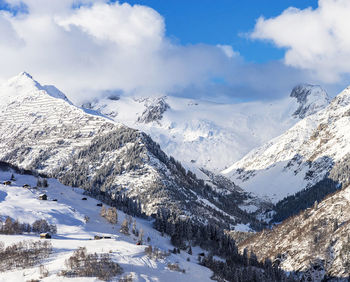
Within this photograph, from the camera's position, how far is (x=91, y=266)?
376 ft

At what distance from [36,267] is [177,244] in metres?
88.2

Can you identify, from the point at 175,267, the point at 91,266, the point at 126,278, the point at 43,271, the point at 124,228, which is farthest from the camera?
the point at 124,228

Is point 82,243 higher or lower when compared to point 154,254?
lower

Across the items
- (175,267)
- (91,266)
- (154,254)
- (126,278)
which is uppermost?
(154,254)

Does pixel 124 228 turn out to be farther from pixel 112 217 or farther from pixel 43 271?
pixel 43 271

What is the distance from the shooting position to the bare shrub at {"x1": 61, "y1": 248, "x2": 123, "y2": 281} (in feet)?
362

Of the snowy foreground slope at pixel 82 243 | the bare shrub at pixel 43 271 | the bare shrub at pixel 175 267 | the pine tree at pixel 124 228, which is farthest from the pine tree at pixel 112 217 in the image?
the bare shrub at pixel 43 271

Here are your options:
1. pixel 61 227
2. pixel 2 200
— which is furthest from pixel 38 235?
pixel 2 200

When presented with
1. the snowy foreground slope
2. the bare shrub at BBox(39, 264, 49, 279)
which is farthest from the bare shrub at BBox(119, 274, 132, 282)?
the bare shrub at BBox(39, 264, 49, 279)

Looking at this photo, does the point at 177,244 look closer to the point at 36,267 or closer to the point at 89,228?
the point at 89,228

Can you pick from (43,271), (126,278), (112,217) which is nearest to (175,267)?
(126,278)

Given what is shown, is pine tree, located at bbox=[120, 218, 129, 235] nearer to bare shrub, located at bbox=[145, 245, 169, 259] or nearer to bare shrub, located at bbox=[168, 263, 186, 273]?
bare shrub, located at bbox=[145, 245, 169, 259]

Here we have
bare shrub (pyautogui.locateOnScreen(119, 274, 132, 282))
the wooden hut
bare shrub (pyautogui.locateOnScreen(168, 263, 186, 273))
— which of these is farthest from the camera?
the wooden hut

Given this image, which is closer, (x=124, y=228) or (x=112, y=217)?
(x=124, y=228)
